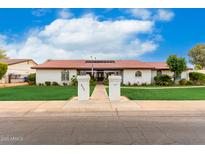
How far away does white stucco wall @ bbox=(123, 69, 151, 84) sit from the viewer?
32.0 metres

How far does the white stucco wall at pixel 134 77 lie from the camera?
3197 centimetres

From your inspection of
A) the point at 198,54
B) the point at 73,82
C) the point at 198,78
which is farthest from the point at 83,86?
the point at 198,54

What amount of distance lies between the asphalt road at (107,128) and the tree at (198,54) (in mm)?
55955

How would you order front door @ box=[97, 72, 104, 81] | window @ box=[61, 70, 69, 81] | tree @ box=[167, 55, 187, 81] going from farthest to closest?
1. front door @ box=[97, 72, 104, 81]
2. window @ box=[61, 70, 69, 81]
3. tree @ box=[167, 55, 187, 81]

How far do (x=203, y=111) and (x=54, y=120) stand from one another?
260 inches

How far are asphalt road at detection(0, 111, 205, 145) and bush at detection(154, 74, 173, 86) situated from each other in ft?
71.1

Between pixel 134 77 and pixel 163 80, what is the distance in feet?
13.9

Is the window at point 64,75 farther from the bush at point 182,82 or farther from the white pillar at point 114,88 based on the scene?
the white pillar at point 114,88

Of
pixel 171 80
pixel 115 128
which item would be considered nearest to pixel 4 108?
pixel 115 128

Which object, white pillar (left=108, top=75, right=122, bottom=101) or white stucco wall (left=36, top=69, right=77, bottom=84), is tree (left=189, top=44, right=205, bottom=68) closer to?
white stucco wall (left=36, top=69, right=77, bottom=84)

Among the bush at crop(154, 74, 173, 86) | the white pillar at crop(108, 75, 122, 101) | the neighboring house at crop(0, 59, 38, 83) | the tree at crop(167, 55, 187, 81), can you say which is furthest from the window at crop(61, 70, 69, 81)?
the white pillar at crop(108, 75, 122, 101)

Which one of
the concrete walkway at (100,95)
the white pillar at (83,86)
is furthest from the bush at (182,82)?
the white pillar at (83,86)

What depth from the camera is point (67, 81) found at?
105 feet
